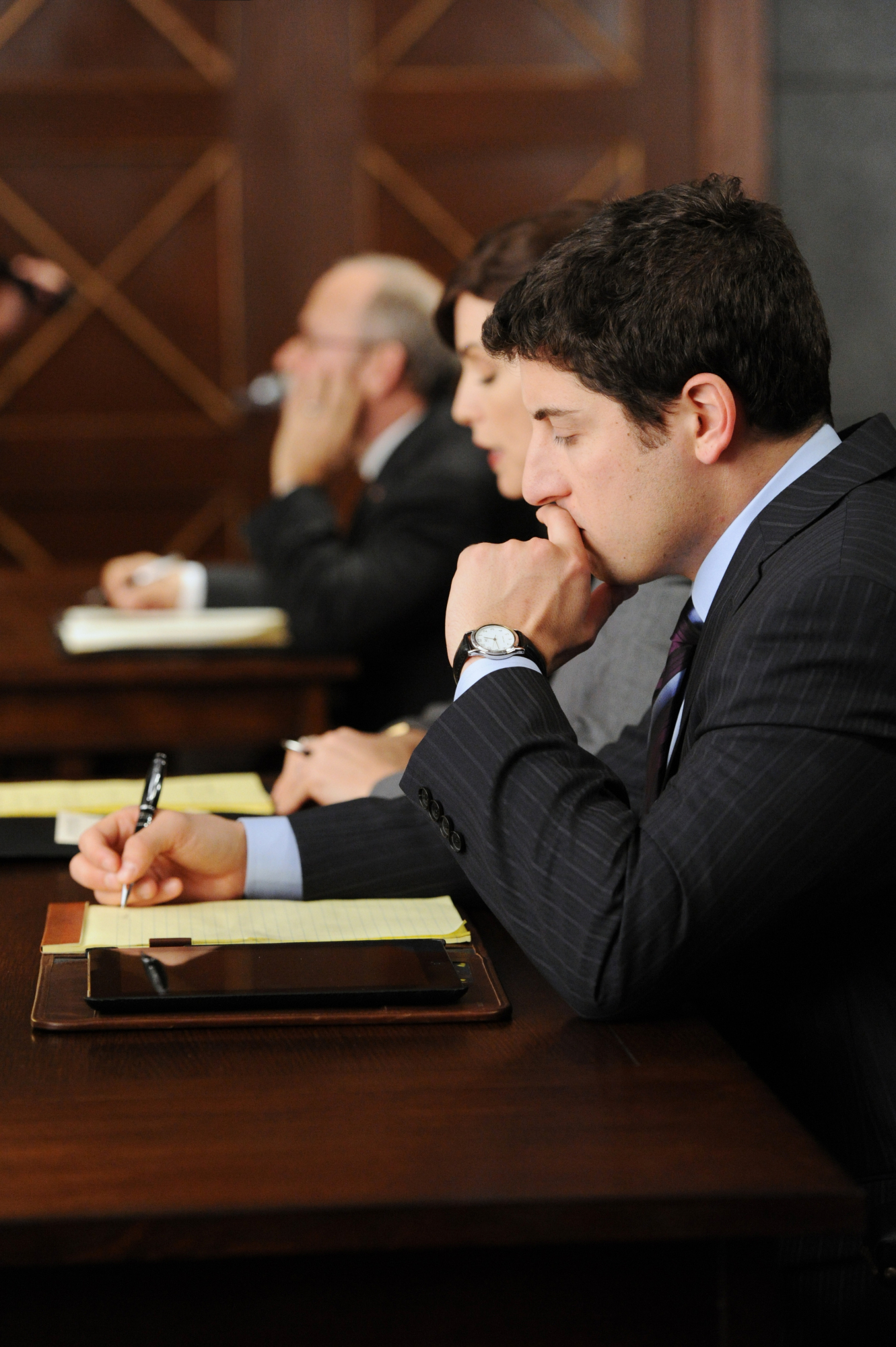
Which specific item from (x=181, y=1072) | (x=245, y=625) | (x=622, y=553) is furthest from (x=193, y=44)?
(x=181, y=1072)

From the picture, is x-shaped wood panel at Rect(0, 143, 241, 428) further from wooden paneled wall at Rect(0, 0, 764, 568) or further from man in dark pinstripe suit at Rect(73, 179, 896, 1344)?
man in dark pinstripe suit at Rect(73, 179, 896, 1344)

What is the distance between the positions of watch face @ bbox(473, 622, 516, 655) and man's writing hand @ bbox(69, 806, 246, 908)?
30 cm

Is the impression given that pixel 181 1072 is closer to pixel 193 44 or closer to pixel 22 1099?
pixel 22 1099

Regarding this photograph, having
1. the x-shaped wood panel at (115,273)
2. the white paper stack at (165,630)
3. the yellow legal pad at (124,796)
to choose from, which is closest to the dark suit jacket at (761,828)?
the yellow legal pad at (124,796)

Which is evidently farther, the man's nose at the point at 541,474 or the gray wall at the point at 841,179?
the gray wall at the point at 841,179

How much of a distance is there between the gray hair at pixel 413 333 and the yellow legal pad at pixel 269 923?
1.83 metres

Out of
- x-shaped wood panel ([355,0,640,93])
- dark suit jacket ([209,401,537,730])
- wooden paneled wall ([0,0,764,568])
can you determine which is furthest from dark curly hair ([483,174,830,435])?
x-shaped wood panel ([355,0,640,93])

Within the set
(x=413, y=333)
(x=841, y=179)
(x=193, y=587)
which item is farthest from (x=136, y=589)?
(x=841, y=179)

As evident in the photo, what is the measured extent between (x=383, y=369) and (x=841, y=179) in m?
2.44

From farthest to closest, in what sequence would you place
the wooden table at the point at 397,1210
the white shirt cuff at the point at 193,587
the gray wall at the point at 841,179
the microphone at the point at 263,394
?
the gray wall at the point at 841,179 < the microphone at the point at 263,394 < the white shirt cuff at the point at 193,587 < the wooden table at the point at 397,1210

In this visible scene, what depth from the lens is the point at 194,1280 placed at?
2.31 ft

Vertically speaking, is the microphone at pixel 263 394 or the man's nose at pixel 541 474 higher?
the microphone at pixel 263 394

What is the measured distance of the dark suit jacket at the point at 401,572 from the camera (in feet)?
8.09

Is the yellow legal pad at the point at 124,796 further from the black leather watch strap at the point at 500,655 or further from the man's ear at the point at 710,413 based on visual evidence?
the man's ear at the point at 710,413
